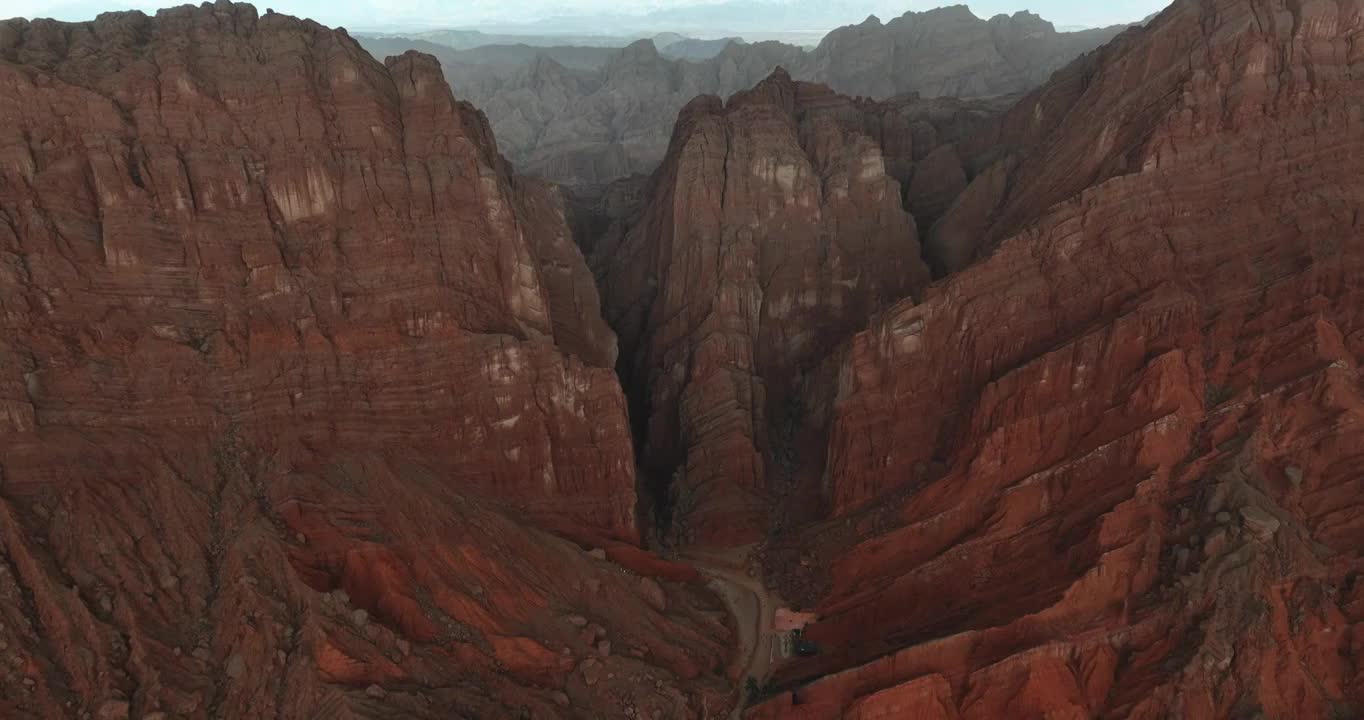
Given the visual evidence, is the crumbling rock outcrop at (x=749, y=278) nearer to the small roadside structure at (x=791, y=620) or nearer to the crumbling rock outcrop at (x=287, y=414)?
the crumbling rock outcrop at (x=287, y=414)

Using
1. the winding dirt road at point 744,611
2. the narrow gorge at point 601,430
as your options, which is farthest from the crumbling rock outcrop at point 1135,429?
the winding dirt road at point 744,611

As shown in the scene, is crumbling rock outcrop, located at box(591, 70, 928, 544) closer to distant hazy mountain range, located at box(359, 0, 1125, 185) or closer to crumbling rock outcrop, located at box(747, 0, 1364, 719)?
crumbling rock outcrop, located at box(747, 0, 1364, 719)

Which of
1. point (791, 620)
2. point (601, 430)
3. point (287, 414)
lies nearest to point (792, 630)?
point (791, 620)

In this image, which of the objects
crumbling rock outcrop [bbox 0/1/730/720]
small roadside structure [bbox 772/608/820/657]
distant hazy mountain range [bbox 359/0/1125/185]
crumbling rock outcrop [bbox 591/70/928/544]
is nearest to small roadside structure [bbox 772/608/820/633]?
small roadside structure [bbox 772/608/820/657]

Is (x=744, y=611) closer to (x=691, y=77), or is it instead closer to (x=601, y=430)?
(x=601, y=430)

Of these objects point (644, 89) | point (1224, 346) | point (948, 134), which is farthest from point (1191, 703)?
point (644, 89)
